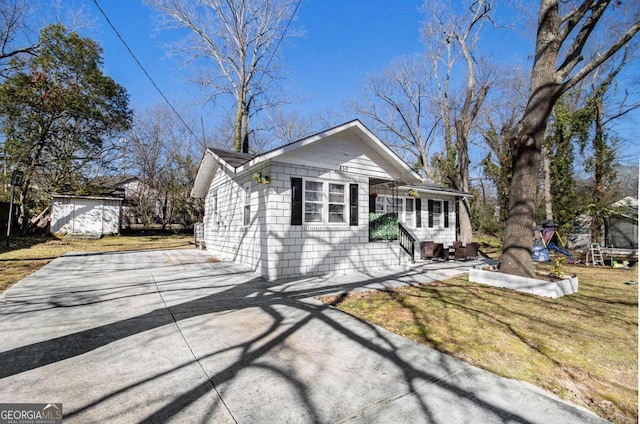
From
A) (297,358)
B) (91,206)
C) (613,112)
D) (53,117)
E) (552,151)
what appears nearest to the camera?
(297,358)

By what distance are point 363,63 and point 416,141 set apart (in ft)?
21.5

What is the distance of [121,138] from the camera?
2252 centimetres

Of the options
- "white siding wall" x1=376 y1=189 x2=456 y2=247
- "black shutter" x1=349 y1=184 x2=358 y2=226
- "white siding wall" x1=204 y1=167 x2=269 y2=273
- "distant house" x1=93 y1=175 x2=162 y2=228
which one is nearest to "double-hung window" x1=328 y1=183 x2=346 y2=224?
"black shutter" x1=349 y1=184 x2=358 y2=226

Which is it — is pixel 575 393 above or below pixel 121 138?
below

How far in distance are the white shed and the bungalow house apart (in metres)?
13.7

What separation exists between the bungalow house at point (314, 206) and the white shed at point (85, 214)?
13726mm

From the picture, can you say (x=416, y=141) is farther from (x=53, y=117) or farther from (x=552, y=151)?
(x=53, y=117)

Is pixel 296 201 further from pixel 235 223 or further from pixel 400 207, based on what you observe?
pixel 400 207

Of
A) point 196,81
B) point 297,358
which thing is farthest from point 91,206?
point 297,358

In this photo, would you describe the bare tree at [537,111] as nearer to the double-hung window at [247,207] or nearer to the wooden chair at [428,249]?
the wooden chair at [428,249]

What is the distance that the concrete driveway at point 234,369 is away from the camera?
7.02ft

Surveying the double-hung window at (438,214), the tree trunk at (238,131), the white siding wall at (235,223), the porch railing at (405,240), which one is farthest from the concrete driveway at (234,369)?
the tree trunk at (238,131)

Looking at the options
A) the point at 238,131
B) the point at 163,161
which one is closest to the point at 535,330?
the point at 238,131

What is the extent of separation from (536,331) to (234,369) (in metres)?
3.86
